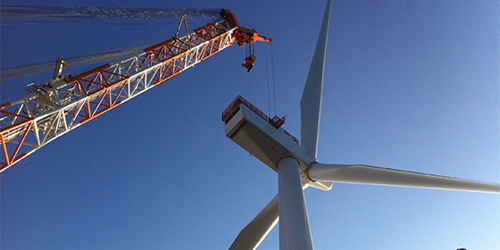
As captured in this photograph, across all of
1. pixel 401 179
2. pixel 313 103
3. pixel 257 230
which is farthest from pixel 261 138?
pixel 401 179

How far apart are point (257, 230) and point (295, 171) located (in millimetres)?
4353

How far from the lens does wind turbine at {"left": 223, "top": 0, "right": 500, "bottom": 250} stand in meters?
14.3

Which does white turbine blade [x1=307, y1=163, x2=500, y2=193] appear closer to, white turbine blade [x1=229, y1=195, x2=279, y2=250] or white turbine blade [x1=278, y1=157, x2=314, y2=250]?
white turbine blade [x1=278, y1=157, x2=314, y2=250]

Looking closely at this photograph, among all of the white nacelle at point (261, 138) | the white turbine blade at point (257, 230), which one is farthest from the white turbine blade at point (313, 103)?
the white turbine blade at point (257, 230)

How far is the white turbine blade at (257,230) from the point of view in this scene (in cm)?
1866

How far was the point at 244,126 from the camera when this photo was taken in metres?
17.7

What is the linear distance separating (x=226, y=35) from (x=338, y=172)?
2364 centimetres

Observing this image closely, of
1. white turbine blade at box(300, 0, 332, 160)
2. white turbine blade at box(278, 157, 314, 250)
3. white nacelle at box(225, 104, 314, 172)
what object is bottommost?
white turbine blade at box(278, 157, 314, 250)

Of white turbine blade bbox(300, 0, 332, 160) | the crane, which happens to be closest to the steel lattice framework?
the crane

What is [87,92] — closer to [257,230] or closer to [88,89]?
[88,89]

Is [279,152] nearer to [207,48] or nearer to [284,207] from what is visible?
[284,207]

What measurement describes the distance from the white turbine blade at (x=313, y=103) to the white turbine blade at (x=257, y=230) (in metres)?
4.01

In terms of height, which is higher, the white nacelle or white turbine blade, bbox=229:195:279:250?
the white nacelle

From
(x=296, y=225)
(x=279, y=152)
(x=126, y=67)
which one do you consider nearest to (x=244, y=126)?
(x=279, y=152)
